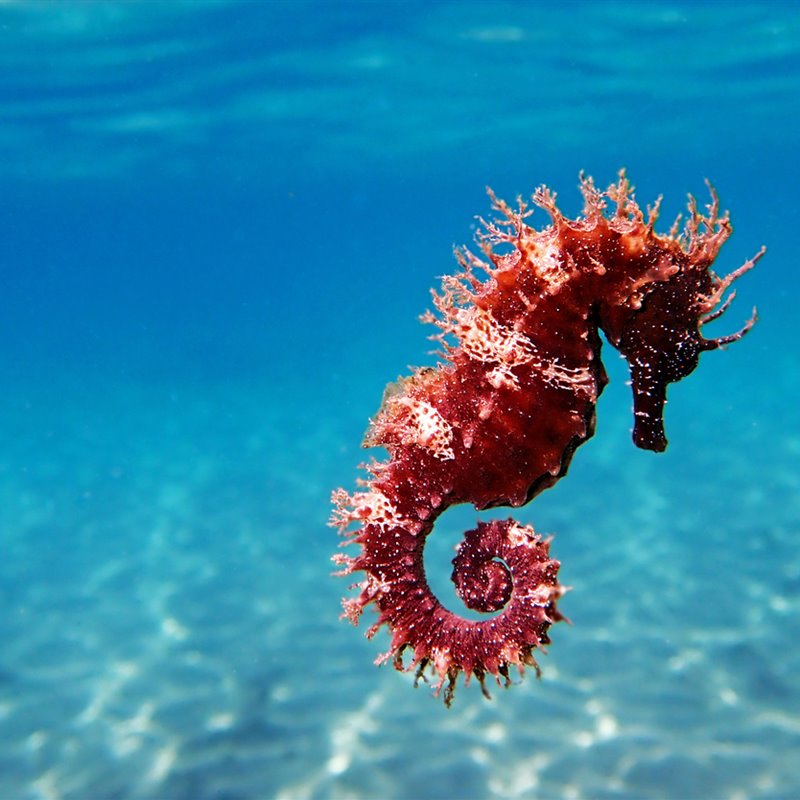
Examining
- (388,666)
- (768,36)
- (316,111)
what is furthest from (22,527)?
(768,36)

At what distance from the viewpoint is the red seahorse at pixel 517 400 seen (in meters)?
2.58

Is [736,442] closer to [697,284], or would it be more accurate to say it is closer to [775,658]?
[775,658]

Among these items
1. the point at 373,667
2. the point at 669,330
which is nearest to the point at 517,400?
the point at 669,330

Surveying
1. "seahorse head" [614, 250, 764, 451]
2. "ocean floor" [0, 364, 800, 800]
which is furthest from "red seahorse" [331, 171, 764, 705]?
"ocean floor" [0, 364, 800, 800]

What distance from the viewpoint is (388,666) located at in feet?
33.3

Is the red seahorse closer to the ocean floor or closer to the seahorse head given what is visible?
the seahorse head

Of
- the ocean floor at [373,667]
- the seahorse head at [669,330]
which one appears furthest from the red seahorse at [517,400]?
the ocean floor at [373,667]

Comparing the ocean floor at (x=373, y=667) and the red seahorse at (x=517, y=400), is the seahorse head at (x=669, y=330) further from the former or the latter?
the ocean floor at (x=373, y=667)

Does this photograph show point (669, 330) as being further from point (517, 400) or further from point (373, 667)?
point (373, 667)

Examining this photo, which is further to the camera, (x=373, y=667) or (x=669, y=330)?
(x=373, y=667)

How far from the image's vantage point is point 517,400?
2598mm

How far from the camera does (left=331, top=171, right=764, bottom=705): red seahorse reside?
2.58 metres

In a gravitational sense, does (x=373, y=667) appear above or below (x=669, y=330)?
above

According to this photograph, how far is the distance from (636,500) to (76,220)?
56996 millimetres
